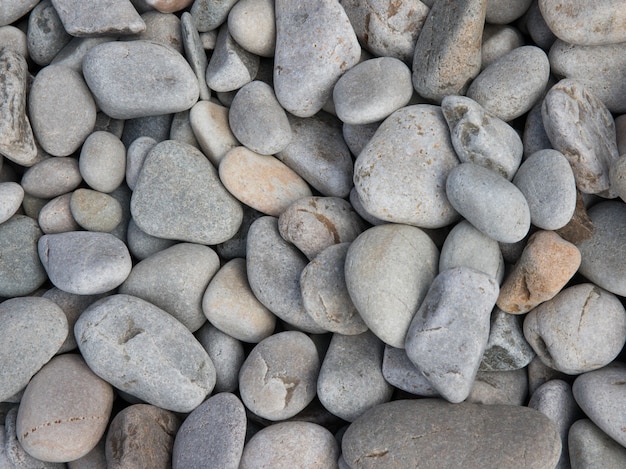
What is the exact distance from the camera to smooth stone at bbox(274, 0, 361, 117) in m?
2.09

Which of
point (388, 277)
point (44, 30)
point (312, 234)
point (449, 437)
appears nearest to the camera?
point (449, 437)

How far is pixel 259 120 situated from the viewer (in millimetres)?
2127

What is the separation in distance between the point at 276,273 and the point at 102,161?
2.54 ft

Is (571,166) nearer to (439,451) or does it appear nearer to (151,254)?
(439,451)

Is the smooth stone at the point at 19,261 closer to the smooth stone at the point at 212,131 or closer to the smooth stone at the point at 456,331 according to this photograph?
the smooth stone at the point at 212,131

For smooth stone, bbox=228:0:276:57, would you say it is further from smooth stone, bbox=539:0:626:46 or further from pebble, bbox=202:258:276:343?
smooth stone, bbox=539:0:626:46

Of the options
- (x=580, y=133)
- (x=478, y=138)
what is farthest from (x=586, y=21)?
(x=478, y=138)

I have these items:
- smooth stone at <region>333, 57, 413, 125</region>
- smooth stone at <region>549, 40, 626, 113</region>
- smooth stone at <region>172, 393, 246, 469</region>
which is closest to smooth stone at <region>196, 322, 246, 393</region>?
smooth stone at <region>172, 393, 246, 469</region>

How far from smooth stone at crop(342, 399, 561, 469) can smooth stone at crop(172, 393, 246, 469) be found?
1.16ft

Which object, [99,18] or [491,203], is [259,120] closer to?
[99,18]

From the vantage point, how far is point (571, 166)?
1893 millimetres

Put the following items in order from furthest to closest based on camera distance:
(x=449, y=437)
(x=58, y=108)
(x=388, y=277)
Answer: (x=58, y=108), (x=388, y=277), (x=449, y=437)

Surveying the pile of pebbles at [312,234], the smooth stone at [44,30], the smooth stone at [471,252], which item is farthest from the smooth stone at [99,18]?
the smooth stone at [471,252]

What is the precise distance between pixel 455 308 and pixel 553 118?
69 cm
